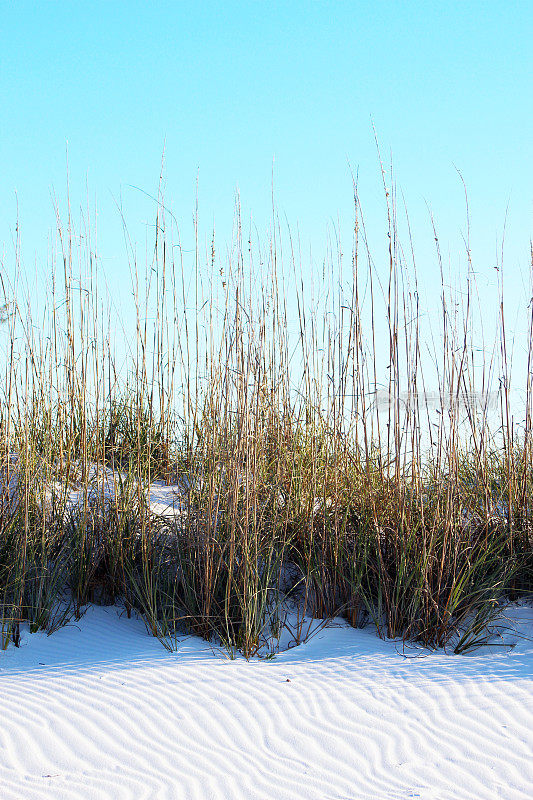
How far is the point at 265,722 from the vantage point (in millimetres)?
1938

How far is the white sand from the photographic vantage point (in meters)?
1.69

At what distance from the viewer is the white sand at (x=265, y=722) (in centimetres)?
169

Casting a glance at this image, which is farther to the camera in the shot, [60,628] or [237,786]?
[60,628]

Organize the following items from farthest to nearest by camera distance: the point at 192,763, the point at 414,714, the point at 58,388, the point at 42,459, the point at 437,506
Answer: the point at 58,388 < the point at 42,459 < the point at 437,506 < the point at 414,714 < the point at 192,763

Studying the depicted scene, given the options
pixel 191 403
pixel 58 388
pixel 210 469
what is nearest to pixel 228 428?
pixel 210 469

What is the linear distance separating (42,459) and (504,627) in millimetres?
2256

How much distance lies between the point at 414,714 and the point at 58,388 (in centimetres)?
269

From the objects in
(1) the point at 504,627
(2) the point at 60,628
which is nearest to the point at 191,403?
(2) the point at 60,628

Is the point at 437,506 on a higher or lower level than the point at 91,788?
higher

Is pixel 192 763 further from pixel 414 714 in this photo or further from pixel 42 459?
pixel 42 459

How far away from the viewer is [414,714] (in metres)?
2.01

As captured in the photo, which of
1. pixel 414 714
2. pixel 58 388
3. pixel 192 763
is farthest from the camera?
pixel 58 388

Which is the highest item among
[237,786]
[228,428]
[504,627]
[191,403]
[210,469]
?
[191,403]

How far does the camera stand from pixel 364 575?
265 centimetres
